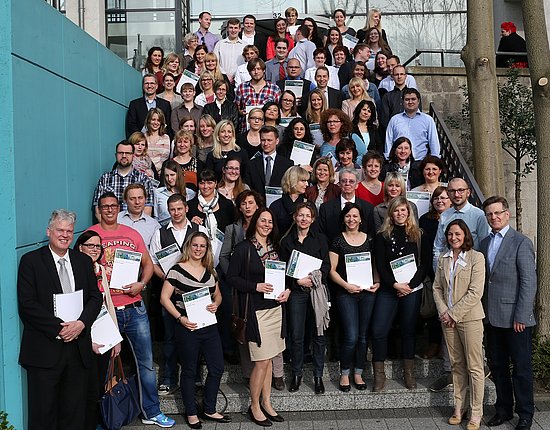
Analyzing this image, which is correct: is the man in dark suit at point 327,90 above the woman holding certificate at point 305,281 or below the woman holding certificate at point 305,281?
above

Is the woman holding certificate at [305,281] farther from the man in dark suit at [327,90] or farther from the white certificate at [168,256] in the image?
the man in dark suit at [327,90]

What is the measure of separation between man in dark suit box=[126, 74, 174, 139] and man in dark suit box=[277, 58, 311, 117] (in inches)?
72.8

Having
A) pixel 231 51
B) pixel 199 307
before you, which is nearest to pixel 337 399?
pixel 199 307

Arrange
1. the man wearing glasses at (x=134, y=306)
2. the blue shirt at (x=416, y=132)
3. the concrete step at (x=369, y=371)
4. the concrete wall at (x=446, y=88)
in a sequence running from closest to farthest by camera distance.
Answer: the man wearing glasses at (x=134, y=306)
the concrete step at (x=369, y=371)
the blue shirt at (x=416, y=132)
the concrete wall at (x=446, y=88)

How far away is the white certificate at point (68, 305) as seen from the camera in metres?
6.15

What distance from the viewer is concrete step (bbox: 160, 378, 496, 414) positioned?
7.71 metres

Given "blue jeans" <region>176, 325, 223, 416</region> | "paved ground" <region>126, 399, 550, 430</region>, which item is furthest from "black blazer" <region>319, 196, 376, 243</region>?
"paved ground" <region>126, 399, 550, 430</region>

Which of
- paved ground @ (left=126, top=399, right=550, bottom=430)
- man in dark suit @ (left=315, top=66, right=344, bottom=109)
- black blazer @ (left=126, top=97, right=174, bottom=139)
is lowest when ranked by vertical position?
paved ground @ (left=126, top=399, right=550, bottom=430)

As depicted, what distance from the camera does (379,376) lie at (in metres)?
7.79

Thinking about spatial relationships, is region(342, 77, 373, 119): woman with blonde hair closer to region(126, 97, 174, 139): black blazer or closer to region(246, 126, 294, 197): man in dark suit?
region(246, 126, 294, 197): man in dark suit

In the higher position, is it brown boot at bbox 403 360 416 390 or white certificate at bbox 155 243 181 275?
white certificate at bbox 155 243 181 275

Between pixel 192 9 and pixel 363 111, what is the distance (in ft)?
30.2

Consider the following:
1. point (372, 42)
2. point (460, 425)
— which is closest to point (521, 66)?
→ point (372, 42)

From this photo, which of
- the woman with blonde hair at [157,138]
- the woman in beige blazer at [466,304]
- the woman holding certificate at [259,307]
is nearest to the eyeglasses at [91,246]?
the woman holding certificate at [259,307]
